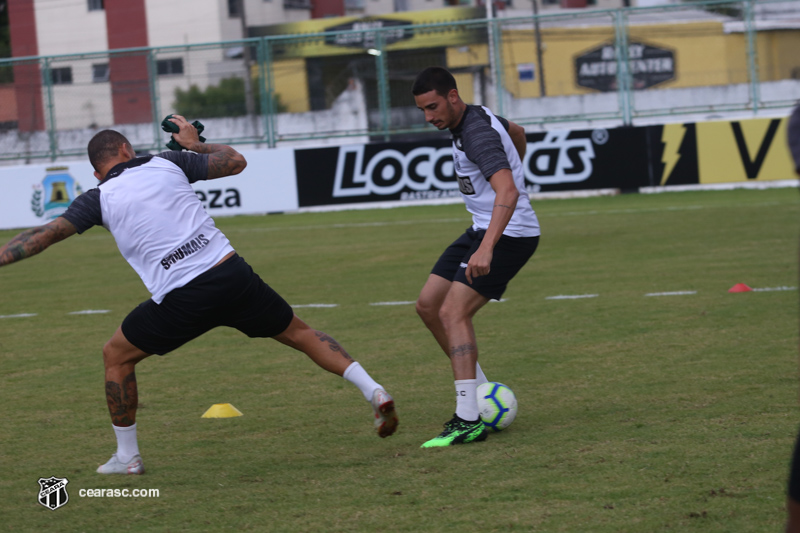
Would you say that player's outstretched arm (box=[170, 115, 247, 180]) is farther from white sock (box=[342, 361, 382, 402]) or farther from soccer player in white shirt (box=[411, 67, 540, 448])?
white sock (box=[342, 361, 382, 402])

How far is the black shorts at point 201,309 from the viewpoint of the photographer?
4840 millimetres

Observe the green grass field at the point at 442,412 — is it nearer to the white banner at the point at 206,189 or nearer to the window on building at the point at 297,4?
the white banner at the point at 206,189

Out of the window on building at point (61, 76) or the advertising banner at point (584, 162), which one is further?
the window on building at point (61, 76)

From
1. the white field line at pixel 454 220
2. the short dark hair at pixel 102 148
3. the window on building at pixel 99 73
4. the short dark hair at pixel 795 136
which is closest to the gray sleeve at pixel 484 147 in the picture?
the short dark hair at pixel 102 148

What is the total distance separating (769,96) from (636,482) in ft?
62.0

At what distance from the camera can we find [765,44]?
22.0 metres

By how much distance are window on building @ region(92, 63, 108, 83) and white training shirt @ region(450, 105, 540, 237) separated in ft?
64.6

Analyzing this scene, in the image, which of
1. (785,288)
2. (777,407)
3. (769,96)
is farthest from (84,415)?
(769,96)

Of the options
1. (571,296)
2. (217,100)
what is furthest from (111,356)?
(217,100)

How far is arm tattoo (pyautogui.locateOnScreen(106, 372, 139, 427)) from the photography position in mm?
4914

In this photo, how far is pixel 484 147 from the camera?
205 inches

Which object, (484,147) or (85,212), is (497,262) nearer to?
(484,147)

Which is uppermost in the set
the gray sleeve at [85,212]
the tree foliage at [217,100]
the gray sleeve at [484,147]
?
the tree foliage at [217,100]

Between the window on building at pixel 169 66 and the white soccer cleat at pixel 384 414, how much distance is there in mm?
19309
